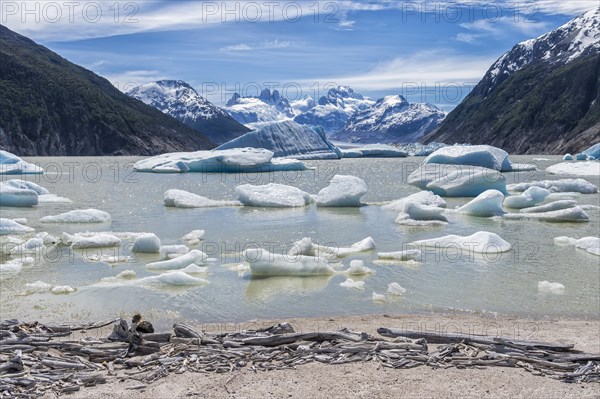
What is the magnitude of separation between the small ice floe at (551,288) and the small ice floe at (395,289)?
6.95 feet

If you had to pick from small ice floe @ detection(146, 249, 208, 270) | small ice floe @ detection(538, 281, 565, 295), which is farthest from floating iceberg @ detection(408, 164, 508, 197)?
small ice floe @ detection(146, 249, 208, 270)

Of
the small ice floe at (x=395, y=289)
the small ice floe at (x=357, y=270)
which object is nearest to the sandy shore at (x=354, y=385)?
the small ice floe at (x=395, y=289)

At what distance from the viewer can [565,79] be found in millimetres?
105875

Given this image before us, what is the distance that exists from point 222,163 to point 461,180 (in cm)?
2072

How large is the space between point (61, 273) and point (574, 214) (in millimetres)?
13338

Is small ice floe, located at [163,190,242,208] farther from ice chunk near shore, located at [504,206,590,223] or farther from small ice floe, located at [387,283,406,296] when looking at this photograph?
small ice floe, located at [387,283,406,296]

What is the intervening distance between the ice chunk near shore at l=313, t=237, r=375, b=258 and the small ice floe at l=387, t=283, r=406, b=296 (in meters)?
2.73

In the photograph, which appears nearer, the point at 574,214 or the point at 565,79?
the point at 574,214

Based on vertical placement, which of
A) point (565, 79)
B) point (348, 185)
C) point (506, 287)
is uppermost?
point (565, 79)

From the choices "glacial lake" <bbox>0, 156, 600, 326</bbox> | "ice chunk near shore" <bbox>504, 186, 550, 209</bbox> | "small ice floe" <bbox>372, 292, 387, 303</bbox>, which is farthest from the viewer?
"ice chunk near shore" <bbox>504, 186, 550, 209</bbox>

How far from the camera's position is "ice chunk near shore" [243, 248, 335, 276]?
1009 cm

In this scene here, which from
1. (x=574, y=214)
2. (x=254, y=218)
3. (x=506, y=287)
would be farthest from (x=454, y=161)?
(x=506, y=287)

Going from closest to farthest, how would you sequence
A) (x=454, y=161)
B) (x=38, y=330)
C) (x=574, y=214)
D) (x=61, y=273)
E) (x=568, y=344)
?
(x=568, y=344)
(x=38, y=330)
(x=61, y=273)
(x=574, y=214)
(x=454, y=161)

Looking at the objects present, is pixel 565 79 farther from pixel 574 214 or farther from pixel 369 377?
pixel 369 377
